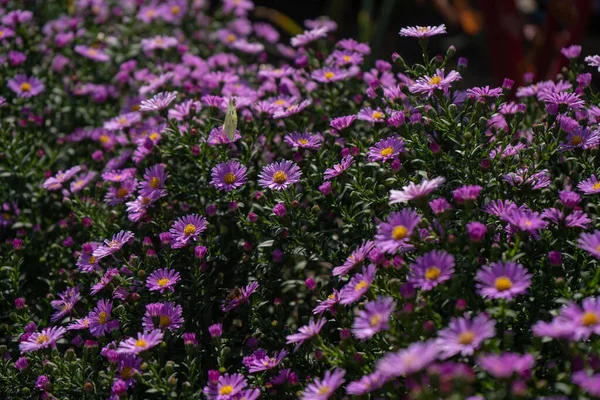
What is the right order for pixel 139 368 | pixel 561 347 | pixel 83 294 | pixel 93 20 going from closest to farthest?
1. pixel 561 347
2. pixel 139 368
3. pixel 83 294
4. pixel 93 20

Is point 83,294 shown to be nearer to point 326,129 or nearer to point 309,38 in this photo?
point 326,129

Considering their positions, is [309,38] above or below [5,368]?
above

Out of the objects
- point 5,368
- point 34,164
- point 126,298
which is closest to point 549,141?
point 126,298

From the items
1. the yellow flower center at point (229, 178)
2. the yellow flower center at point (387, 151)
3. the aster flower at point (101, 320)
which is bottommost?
the aster flower at point (101, 320)

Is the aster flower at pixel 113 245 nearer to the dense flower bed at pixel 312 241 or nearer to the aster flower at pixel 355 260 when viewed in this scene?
the dense flower bed at pixel 312 241

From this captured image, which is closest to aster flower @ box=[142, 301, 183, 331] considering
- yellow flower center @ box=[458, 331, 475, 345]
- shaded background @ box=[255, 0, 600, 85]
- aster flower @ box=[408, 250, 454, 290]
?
aster flower @ box=[408, 250, 454, 290]

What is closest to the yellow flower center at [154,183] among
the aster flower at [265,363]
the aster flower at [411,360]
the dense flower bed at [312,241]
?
the dense flower bed at [312,241]

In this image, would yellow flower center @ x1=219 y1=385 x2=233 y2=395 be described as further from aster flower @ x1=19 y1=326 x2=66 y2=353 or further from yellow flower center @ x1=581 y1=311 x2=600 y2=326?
yellow flower center @ x1=581 y1=311 x2=600 y2=326
